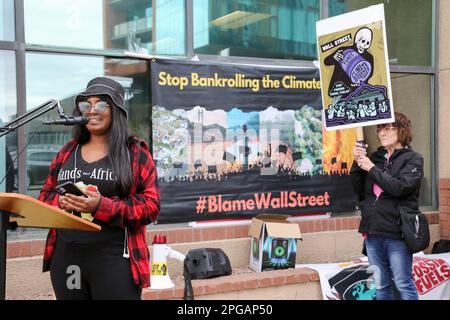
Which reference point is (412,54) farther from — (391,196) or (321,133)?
(391,196)

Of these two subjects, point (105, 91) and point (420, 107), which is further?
point (420, 107)

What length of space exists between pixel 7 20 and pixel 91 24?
30.3 inches

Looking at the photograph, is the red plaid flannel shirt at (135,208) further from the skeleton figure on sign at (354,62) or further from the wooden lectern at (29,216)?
the skeleton figure on sign at (354,62)

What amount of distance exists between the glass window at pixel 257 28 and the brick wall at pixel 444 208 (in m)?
2.39

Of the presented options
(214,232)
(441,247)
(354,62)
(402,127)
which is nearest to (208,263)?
(214,232)

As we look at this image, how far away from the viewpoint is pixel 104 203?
240 centimetres

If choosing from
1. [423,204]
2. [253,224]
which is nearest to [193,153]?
[253,224]

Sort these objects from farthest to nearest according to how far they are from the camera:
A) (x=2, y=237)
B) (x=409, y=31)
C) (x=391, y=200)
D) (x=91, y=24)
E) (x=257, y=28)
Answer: (x=409, y=31)
(x=257, y=28)
(x=91, y=24)
(x=391, y=200)
(x=2, y=237)

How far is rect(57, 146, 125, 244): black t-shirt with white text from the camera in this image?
8.08 ft

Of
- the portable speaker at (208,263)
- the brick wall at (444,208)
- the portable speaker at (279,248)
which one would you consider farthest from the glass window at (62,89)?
the brick wall at (444,208)

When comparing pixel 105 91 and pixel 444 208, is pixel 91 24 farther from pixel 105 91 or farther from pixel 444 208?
pixel 444 208

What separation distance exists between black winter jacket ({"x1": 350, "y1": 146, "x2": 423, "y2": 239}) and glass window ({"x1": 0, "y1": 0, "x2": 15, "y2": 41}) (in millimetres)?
3360

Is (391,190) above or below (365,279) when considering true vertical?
above

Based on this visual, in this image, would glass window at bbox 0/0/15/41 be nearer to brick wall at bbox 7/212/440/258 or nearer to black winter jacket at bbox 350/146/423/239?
brick wall at bbox 7/212/440/258
